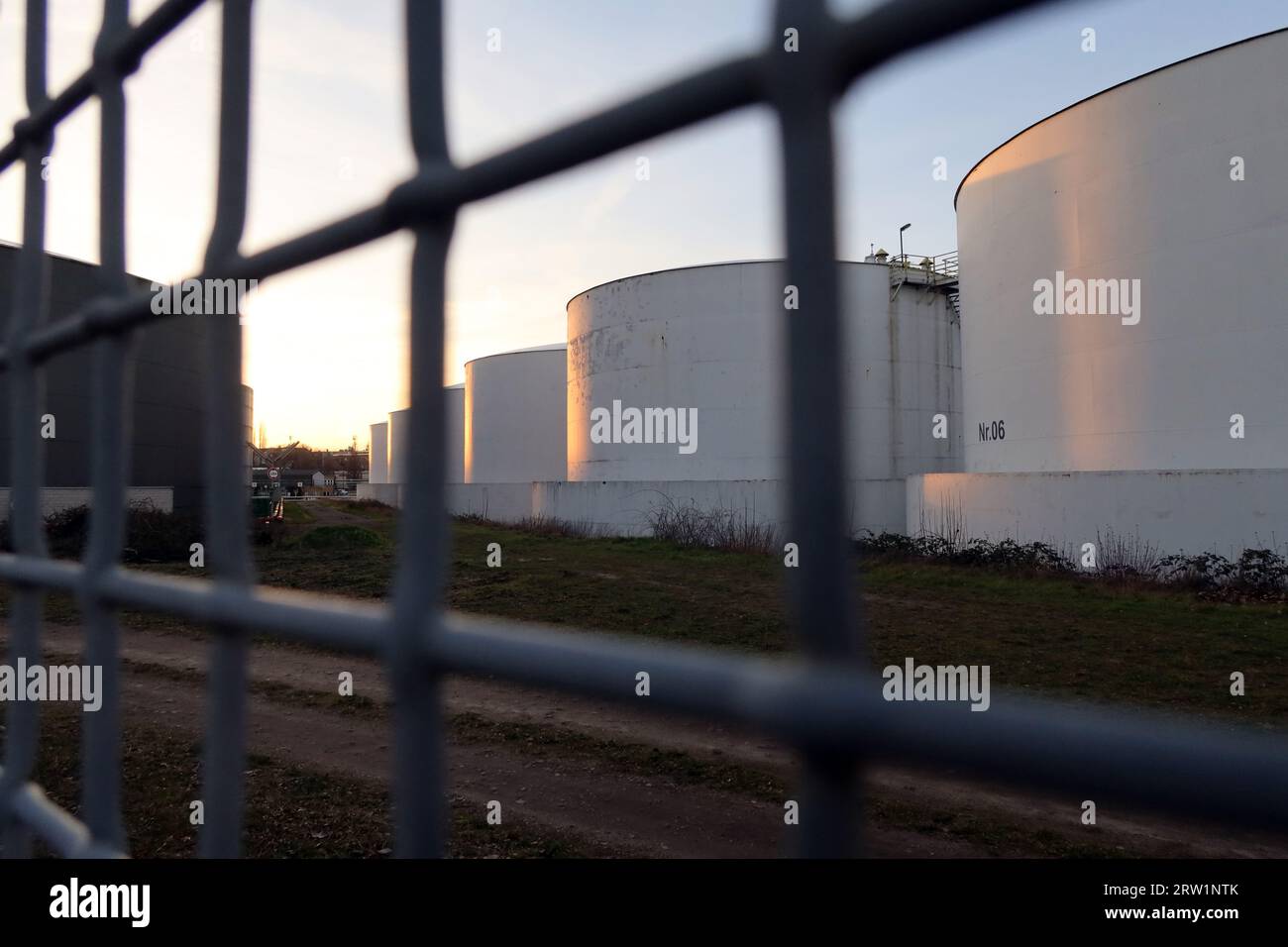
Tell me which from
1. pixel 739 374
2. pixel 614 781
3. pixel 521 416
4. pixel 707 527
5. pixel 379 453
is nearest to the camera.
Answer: pixel 614 781

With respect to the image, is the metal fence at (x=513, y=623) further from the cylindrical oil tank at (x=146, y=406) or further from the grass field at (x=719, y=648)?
the cylindrical oil tank at (x=146, y=406)

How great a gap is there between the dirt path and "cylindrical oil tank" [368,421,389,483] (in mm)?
50055

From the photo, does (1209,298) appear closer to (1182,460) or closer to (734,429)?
(1182,460)

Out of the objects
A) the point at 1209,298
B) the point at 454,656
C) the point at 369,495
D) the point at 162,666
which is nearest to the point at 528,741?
the point at 162,666

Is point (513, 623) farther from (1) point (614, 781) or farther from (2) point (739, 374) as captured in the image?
(2) point (739, 374)

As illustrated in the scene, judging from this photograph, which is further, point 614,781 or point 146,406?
point 146,406

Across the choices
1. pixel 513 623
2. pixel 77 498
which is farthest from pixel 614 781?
pixel 77 498

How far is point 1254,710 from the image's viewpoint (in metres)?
6.18

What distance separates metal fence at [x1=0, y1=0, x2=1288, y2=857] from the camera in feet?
1.42

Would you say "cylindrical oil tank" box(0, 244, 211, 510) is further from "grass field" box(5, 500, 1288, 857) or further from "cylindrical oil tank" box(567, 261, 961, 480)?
"cylindrical oil tank" box(567, 261, 961, 480)

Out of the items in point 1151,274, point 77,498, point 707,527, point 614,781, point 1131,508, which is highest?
point 1151,274

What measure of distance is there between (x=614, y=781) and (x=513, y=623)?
475 cm

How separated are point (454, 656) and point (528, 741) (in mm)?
5561

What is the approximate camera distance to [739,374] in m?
21.2
